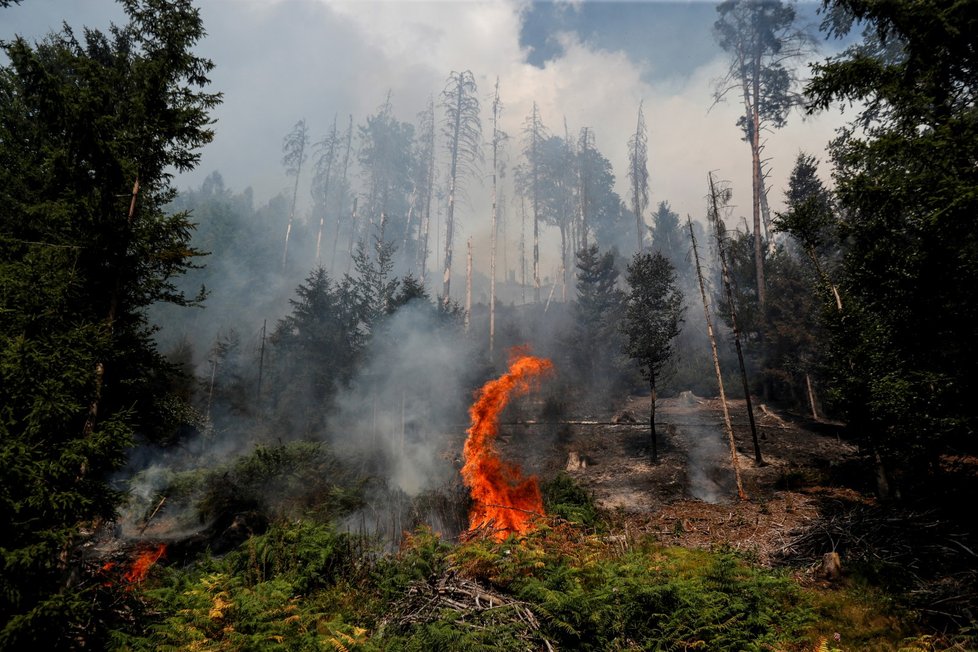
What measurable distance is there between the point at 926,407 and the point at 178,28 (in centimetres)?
1633

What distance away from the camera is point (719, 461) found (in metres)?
20.7

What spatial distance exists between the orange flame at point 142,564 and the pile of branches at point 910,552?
47.6 feet

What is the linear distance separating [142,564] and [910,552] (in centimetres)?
1751

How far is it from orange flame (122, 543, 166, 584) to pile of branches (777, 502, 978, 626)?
1452 centimetres

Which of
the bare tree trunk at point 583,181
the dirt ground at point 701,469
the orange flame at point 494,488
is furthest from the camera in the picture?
the bare tree trunk at point 583,181

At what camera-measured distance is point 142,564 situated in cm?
1059

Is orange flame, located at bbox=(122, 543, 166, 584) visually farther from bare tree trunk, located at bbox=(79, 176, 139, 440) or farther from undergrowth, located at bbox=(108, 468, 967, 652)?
bare tree trunk, located at bbox=(79, 176, 139, 440)

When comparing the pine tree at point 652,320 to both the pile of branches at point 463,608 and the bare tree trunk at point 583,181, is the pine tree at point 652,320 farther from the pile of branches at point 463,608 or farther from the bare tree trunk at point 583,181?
the bare tree trunk at point 583,181

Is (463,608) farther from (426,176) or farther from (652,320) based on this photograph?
(426,176)

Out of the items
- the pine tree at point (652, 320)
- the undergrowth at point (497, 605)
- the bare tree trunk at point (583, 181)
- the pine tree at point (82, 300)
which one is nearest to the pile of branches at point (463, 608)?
the undergrowth at point (497, 605)

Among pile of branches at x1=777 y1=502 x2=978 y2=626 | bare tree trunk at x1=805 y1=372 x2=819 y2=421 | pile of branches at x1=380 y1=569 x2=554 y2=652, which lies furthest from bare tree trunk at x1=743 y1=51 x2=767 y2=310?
pile of branches at x1=380 y1=569 x2=554 y2=652

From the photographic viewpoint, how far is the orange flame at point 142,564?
928 centimetres

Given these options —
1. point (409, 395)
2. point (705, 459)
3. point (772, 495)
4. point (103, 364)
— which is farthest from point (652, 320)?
point (103, 364)

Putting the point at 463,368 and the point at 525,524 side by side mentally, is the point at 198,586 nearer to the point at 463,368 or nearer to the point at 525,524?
the point at 525,524
